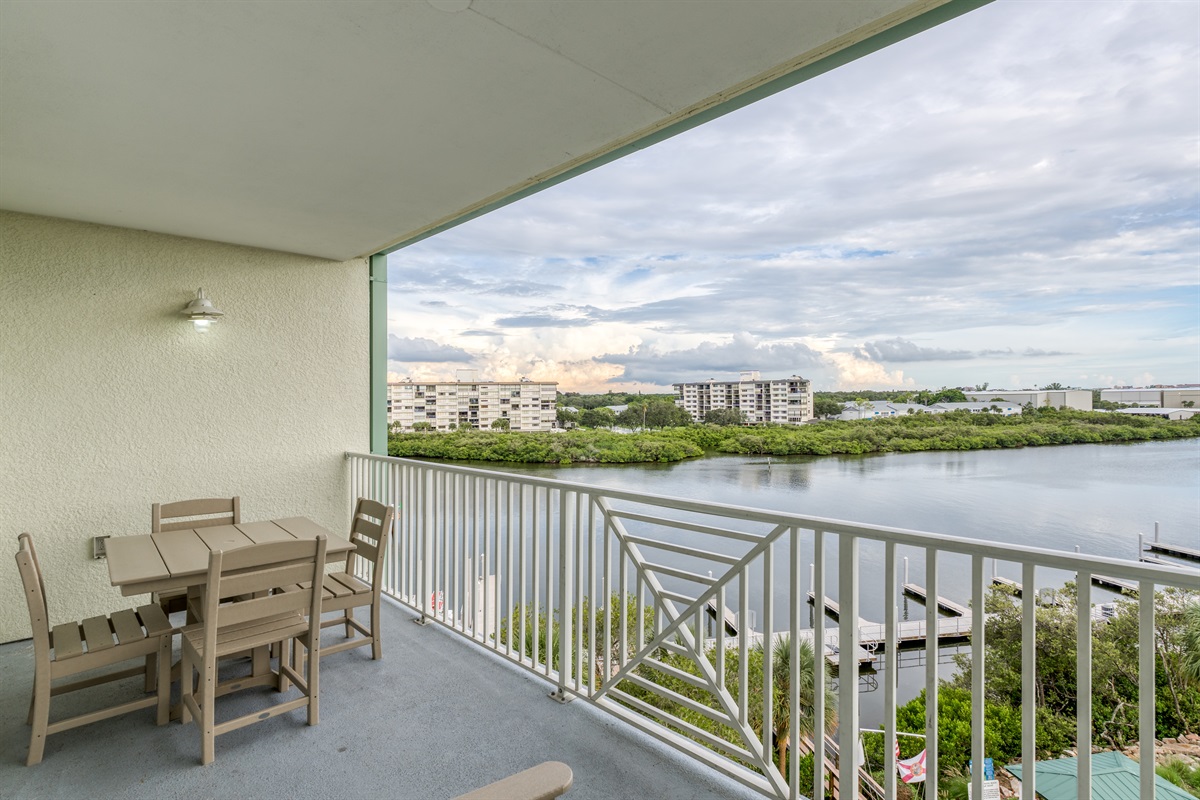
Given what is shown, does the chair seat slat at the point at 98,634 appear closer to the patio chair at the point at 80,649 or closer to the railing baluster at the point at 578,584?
the patio chair at the point at 80,649

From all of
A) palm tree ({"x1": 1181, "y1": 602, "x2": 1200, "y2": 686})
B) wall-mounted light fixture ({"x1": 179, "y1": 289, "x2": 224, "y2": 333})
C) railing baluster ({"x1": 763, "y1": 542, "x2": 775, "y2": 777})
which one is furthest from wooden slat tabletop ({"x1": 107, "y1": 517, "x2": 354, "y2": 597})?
palm tree ({"x1": 1181, "y1": 602, "x2": 1200, "y2": 686})

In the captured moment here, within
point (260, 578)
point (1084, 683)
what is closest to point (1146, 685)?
point (1084, 683)

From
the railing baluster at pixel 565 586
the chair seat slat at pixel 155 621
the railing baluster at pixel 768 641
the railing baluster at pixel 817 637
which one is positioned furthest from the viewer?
the railing baluster at pixel 565 586

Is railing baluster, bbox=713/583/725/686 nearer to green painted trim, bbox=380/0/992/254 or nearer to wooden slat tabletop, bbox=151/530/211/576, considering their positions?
green painted trim, bbox=380/0/992/254

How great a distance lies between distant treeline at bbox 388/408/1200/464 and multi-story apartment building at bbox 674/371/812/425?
0.15 metres

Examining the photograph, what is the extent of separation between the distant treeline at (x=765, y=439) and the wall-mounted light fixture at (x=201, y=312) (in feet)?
5.70

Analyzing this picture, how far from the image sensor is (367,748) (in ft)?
7.44

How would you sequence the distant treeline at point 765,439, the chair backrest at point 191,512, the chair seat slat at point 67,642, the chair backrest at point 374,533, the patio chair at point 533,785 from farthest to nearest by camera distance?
the distant treeline at point 765,439, the chair backrest at point 191,512, the chair backrest at point 374,533, the chair seat slat at point 67,642, the patio chair at point 533,785

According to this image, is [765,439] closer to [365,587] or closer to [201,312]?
[365,587]

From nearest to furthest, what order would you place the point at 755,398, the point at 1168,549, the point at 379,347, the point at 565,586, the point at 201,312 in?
1. the point at 565,586
2. the point at 201,312
3. the point at 379,347
4. the point at 1168,549
5. the point at 755,398

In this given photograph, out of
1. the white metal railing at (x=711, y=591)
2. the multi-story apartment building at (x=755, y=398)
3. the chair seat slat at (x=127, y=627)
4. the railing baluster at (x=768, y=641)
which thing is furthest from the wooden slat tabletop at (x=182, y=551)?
the multi-story apartment building at (x=755, y=398)

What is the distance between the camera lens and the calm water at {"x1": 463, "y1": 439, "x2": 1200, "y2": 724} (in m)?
4.15

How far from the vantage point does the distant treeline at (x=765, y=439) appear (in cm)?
453

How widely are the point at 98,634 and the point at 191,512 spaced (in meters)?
1.07
